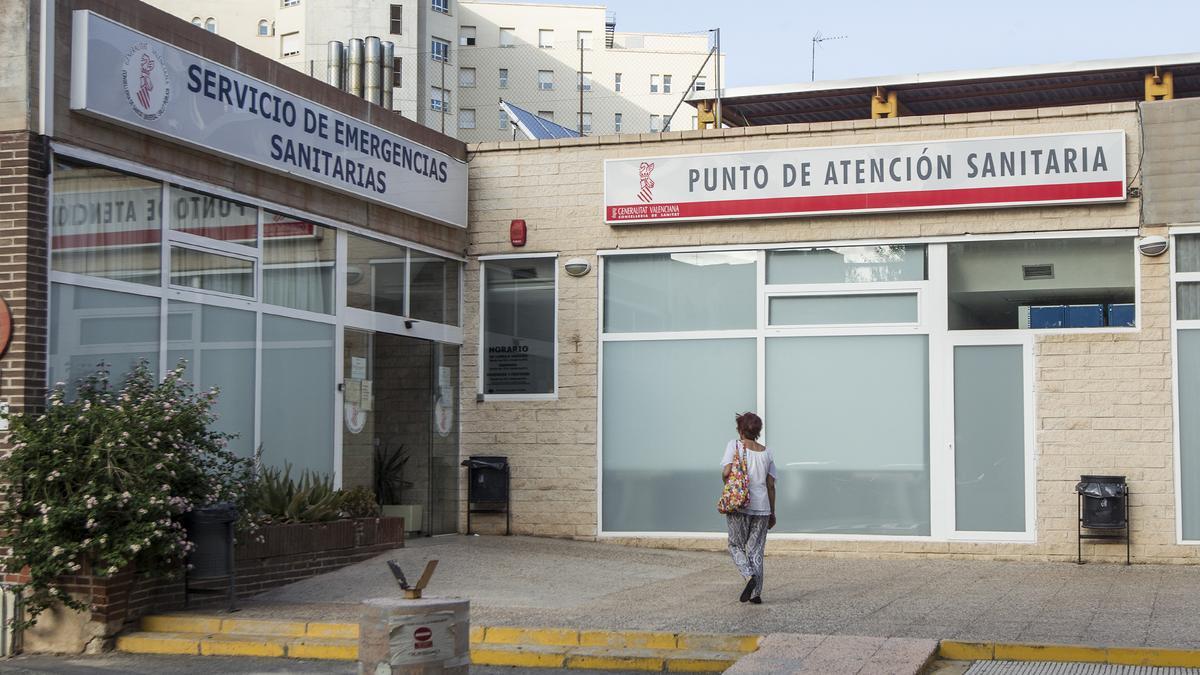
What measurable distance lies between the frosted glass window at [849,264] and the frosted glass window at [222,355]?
6.16m

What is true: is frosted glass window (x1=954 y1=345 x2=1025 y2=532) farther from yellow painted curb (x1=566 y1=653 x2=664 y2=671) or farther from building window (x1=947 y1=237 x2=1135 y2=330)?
yellow painted curb (x1=566 y1=653 x2=664 y2=671)

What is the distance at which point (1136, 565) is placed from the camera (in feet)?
48.9

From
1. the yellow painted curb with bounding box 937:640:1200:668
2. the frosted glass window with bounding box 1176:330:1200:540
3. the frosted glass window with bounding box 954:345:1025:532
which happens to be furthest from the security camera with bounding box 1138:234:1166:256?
the yellow painted curb with bounding box 937:640:1200:668

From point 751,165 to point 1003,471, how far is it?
4439 mm

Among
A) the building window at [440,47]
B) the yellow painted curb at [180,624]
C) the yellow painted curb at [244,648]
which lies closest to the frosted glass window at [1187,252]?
the yellow painted curb at [244,648]

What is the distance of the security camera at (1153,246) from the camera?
15.1 m

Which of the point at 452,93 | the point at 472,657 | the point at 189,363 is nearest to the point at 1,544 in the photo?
the point at 189,363

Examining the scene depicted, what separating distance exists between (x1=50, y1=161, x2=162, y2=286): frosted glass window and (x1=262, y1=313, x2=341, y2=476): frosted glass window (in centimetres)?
188

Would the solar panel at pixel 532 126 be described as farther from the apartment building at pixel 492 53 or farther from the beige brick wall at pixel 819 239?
the apartment building at pixel 492 53

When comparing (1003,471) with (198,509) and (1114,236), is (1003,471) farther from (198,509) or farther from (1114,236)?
(198,509)

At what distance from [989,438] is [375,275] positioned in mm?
7017

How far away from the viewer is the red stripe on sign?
15453 mm

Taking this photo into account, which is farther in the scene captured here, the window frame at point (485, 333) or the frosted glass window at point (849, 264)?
the window frame at point (485, 333)

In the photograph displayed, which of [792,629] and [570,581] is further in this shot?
[570,581]
